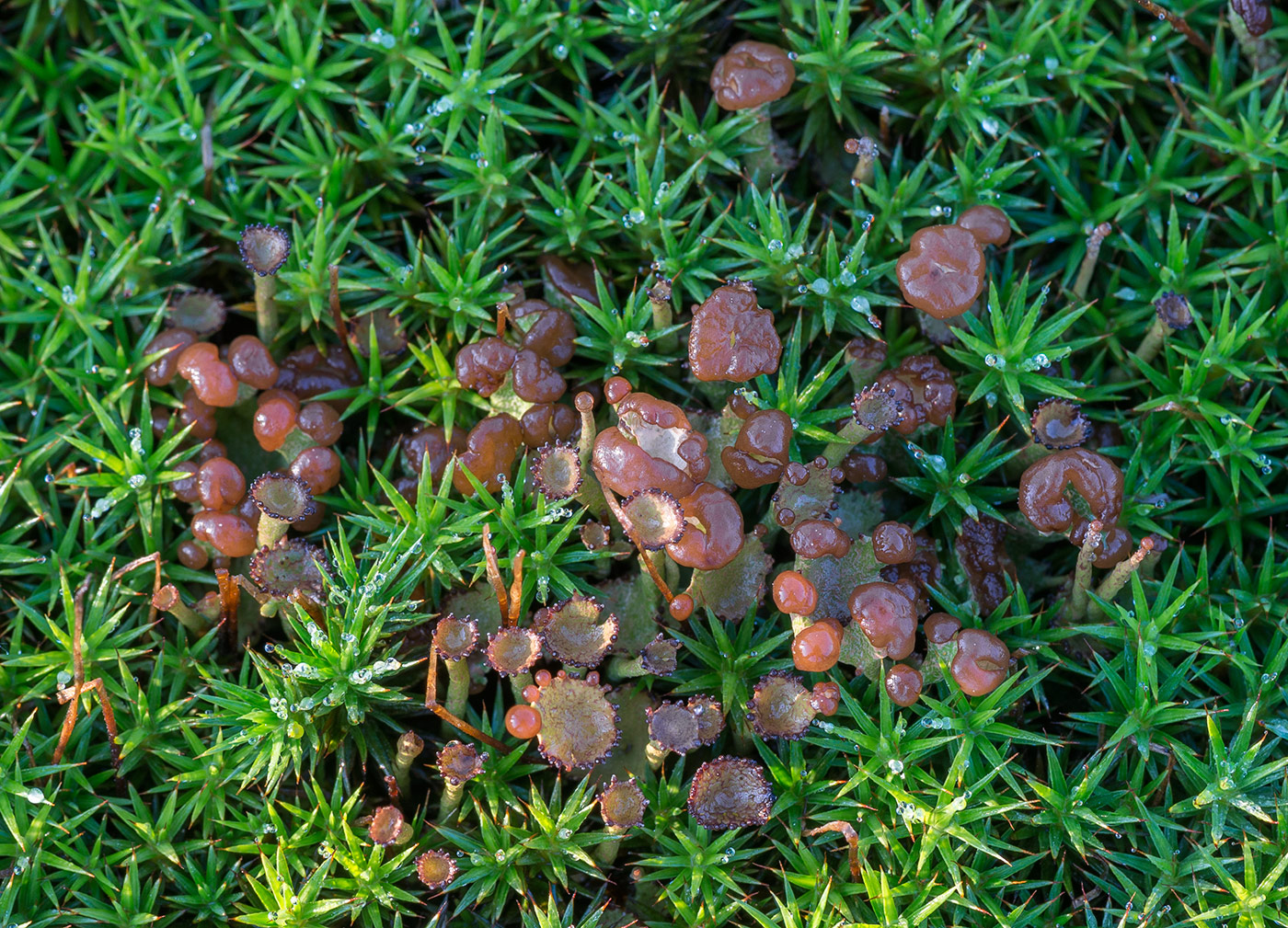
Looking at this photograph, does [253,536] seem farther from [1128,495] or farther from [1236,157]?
[1236,157]

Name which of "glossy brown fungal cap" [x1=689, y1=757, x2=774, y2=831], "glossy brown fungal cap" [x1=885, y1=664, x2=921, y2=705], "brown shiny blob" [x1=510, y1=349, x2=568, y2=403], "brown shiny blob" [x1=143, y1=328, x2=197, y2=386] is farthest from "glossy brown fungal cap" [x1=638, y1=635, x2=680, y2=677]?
"brown shiny blob" [x1=143, y1=328, x2=197, y2=386]

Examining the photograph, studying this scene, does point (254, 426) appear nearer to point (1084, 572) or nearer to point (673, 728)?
point (673, 728)

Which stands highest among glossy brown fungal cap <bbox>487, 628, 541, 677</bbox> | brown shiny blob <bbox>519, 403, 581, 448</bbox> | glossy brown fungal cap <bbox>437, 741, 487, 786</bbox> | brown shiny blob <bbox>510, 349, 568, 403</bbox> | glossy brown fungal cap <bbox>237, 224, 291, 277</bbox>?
glossy brown fungal cap <bbox>237, 224, 291, 277</bbox>

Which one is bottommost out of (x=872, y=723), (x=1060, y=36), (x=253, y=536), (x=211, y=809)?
(x=211, y=809)

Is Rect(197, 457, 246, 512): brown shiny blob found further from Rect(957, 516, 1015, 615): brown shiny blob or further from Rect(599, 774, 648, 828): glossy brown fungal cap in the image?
Rect(957, 516, 1015, 615): brown shiny blob

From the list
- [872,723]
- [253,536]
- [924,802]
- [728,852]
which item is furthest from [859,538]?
[253,536]
